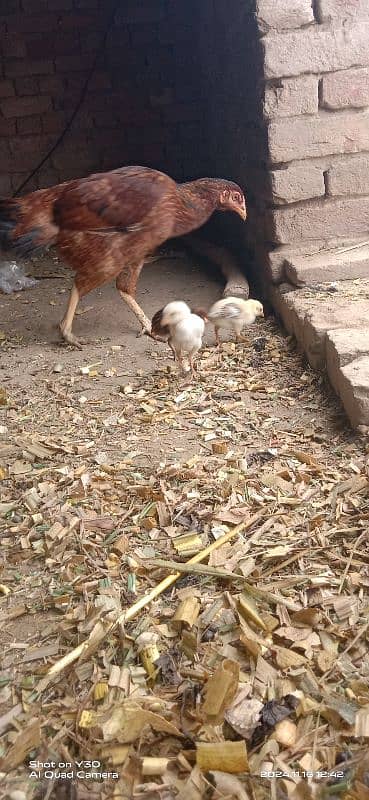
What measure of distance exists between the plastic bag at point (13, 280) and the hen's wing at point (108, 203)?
186 cm

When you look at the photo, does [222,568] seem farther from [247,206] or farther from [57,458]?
[247,206]

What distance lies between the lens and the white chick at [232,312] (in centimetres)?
413

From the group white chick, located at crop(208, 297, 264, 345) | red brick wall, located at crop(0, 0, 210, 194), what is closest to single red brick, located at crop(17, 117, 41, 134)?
red brick wall, located at crop(0, 0, 210, 194)

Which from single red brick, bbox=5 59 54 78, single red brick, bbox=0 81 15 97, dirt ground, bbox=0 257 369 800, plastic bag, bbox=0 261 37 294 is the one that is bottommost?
plastic bag, bbox=0 261 37 294

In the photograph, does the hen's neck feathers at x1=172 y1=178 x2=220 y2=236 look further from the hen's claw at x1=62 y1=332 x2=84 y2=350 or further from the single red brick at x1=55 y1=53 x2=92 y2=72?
the single red brick at x1=55 y1=53 x2=92 y2=72

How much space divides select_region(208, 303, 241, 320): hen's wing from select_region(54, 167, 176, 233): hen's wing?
31.5 inches

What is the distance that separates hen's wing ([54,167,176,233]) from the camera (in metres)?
4.30

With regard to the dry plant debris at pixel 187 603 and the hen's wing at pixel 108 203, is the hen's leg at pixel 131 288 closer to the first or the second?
the hen's wing at pixel 108 203

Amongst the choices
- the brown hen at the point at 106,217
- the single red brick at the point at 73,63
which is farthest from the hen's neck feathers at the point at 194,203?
the single red brick at the point at 73,63

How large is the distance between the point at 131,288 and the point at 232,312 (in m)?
0.94

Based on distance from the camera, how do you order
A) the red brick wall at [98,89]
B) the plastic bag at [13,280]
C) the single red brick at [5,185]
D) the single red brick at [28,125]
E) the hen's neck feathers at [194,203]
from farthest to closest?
the single red brick at [5,185] → the single red brick at [28,125] → the red brick wall at [98,89] → the plastic bag at [13,280] → the hen's neck feathers at [194,203]

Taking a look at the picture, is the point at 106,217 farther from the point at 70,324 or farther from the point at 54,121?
the point at 54,121

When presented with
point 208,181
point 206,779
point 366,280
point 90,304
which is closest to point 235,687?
point 206,779

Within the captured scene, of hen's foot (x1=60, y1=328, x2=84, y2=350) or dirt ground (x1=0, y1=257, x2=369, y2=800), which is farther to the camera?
hen's foot (x1=60, y1=328, x2=84, y2=350)
